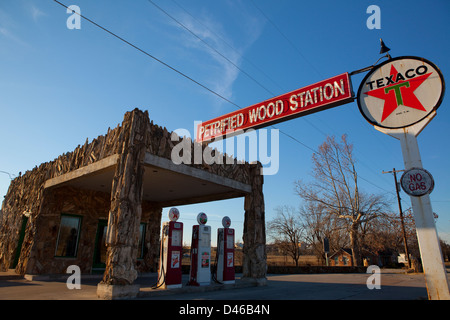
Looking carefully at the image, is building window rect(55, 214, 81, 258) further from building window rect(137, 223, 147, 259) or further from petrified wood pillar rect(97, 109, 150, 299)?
petrified wood pillar rect(97, 109, 150, 299)

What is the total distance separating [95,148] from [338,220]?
28618mm

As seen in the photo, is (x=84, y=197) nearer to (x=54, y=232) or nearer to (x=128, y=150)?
(x=54, y=232)

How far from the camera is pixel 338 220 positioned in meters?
32.1

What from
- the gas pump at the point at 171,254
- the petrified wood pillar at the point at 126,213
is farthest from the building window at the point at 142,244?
the petrified wood pillar at the point at 126,213

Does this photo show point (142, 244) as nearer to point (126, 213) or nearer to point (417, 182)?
point (126, 213)

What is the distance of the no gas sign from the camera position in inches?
243

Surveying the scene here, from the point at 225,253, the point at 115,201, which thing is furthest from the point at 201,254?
the point at 115,201

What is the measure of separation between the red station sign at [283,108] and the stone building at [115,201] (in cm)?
123

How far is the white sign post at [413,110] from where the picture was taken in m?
6.08

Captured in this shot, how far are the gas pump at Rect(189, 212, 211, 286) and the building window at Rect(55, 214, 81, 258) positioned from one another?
707cm

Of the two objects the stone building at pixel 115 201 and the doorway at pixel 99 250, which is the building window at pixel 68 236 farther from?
the doorway at pixel 99 250

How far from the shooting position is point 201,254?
35.7 feet

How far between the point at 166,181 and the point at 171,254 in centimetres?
383
